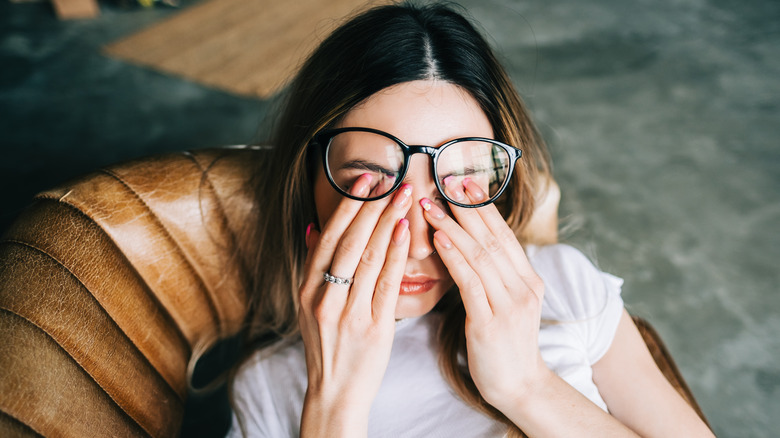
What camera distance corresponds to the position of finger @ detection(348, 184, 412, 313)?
1058mm

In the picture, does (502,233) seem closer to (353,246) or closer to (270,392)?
(353,246)

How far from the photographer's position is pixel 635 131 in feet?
11.9

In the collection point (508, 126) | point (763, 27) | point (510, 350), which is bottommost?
point (763, 27)

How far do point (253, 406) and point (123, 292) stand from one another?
0.42 meters

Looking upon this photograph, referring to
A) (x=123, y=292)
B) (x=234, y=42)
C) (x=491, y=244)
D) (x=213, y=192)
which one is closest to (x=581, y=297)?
(x=491, y=244)

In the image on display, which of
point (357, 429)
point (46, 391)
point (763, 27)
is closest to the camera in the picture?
point (46, 391)

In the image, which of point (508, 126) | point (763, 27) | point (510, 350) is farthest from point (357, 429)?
point (763, 27)

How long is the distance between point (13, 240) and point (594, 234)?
2.72m

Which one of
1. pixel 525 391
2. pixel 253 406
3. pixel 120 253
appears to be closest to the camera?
pixel 525 391

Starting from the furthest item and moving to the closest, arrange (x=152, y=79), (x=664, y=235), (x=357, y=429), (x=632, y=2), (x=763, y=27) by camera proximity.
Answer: (x=632, y=2) < (x=763, y=27) < (x=152, y=79) < (x=664, y=235) < (x=357, y=429)

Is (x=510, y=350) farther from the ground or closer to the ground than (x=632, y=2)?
farther from the ground

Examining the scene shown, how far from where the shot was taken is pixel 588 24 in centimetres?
486

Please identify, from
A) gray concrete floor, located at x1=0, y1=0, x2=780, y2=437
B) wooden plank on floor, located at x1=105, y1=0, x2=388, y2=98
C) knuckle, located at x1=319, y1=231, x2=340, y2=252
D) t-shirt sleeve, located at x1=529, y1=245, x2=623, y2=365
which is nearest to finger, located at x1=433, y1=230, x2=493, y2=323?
knuckle, located at x1=319, y1=231, x2=340, y2=252

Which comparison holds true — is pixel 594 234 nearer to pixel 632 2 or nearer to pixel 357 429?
pixel 357 429
